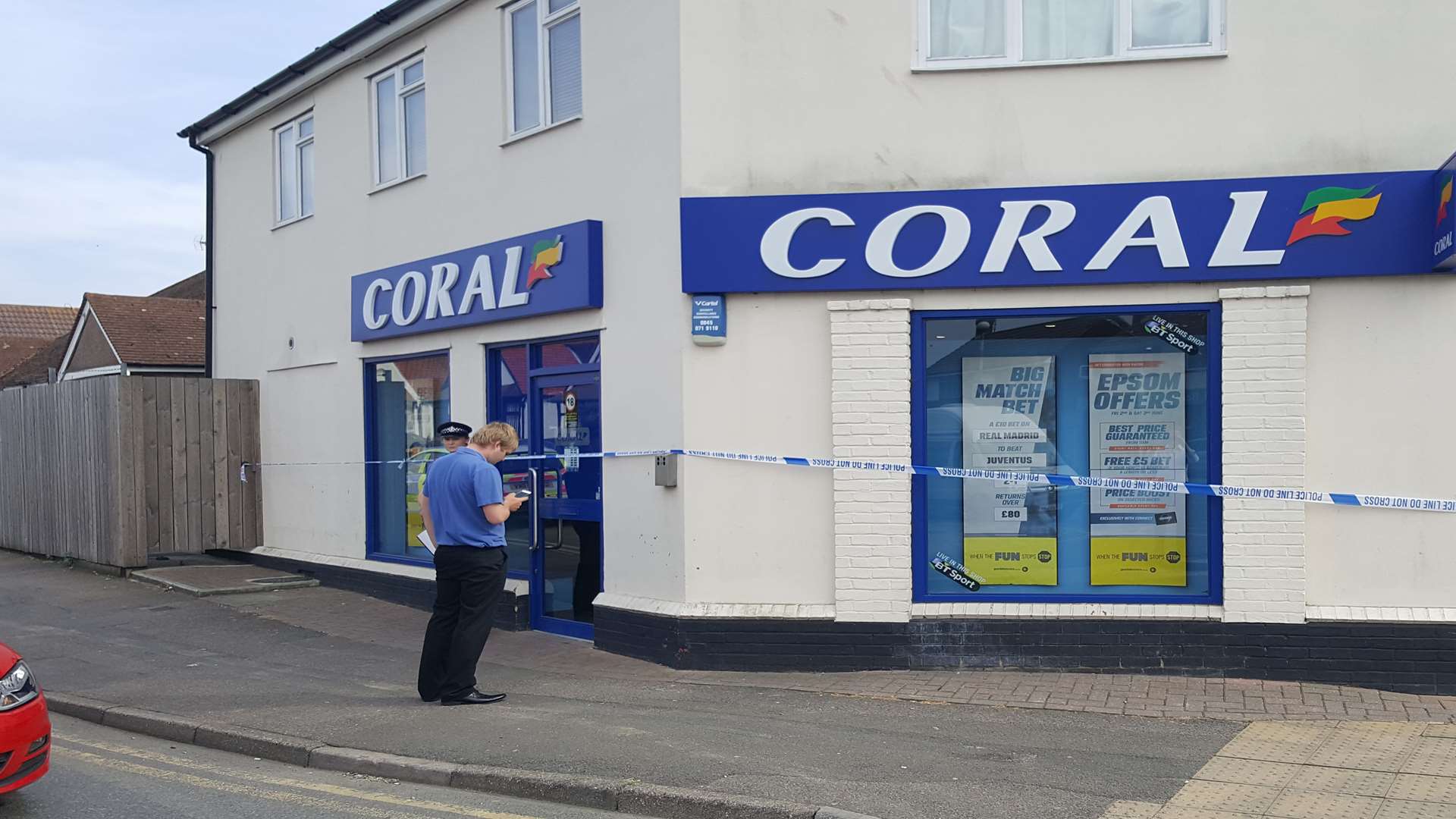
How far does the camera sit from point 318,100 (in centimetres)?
1364

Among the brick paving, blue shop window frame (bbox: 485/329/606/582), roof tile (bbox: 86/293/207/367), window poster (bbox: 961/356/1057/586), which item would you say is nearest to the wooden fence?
blue shop window frame (bbox: 485/329/606/582)

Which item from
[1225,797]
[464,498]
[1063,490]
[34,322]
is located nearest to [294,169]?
[464,498]

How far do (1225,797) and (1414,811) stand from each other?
78cm

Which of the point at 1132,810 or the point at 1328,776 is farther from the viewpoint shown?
the point at 1328,776

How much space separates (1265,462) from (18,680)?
7.31m

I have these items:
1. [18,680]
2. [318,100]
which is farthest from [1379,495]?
[318,100]

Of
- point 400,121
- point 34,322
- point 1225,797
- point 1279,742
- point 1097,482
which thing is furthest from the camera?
point 34,322

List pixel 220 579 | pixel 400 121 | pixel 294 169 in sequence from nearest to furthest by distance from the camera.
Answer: pixel 400 121 → pixel 220 579 → pixel 294 169

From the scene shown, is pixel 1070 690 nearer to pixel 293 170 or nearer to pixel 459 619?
pixel 459 619

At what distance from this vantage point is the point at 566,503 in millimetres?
10383

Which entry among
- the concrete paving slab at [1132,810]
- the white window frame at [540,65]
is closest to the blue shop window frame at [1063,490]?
the concrete paving slab at [1132,810]

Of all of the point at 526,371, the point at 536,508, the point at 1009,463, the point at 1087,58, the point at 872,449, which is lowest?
the point at 536,508

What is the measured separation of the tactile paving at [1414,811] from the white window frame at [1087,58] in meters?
4.92

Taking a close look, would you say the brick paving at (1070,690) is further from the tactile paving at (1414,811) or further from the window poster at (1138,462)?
the tactile paving at (1414,811)
